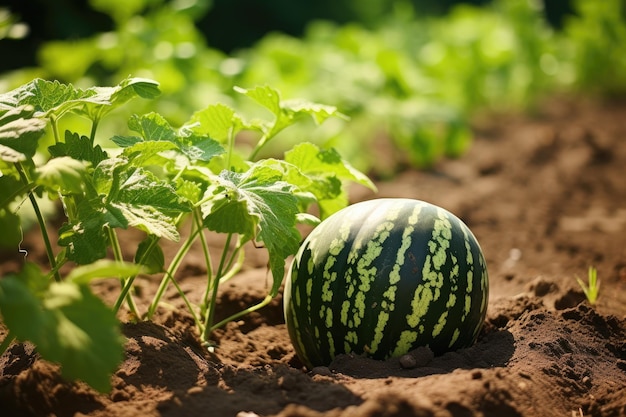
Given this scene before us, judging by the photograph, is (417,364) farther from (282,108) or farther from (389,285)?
(282,108)

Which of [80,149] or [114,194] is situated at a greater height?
[80,149]

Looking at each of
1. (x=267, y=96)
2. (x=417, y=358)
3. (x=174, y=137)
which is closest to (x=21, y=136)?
(x=174, y=137)

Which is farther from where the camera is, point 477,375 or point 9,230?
point 477,375

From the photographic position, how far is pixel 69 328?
2.15m

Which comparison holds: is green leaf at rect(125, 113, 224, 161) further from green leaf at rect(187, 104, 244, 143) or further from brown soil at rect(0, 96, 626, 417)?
brown soil at rect(0, 96, 626, 417)

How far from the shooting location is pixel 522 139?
314 inches

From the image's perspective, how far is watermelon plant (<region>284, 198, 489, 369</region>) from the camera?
2945mm

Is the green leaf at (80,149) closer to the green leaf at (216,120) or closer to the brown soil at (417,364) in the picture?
the green leaf at (216,120)

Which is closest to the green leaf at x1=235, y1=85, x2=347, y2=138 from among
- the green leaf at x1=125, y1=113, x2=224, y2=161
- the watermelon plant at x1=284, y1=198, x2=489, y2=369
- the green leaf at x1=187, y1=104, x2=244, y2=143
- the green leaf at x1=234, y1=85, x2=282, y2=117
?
the green leaf at x1=234, y1=85, x2=282, y2=117

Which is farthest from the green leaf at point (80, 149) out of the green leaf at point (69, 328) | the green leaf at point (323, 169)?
the green leaf at point (323, 169)

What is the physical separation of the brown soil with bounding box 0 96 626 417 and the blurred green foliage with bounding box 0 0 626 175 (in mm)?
1463

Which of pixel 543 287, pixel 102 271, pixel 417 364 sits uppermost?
pixel 102 271

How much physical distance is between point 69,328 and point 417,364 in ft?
4.14

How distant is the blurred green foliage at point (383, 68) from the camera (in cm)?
607
